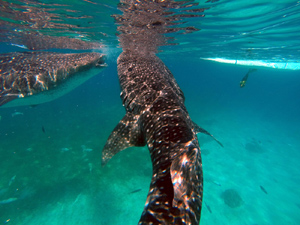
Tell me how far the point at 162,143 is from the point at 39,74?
6.96 m

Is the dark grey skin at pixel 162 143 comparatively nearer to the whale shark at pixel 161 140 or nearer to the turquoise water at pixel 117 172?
the whale shark at pixel 161 140

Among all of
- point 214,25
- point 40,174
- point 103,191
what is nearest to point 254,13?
point 214,25

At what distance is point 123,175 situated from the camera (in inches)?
457

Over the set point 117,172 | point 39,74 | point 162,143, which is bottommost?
point 117,172

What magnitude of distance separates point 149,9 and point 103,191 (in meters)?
11.2

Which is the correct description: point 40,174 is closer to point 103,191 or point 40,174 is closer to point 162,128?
point 103,191

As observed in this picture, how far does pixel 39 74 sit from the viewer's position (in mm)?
6812

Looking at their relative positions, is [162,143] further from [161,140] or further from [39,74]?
[39,74]

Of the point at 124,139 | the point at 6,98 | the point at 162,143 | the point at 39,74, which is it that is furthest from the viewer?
the point at 39,74

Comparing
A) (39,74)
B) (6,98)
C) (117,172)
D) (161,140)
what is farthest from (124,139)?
(117,172)

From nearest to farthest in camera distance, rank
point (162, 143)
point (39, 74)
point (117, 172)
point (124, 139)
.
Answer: point (162, 143) → point (124, 139) → point (39, 74) → point (117, 172)

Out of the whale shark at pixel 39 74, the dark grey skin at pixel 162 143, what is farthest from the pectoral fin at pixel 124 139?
the whale shark at pixel 39 74

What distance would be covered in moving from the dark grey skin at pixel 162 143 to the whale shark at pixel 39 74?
12.1 ft

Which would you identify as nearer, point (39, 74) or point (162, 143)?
point (162, 143)
